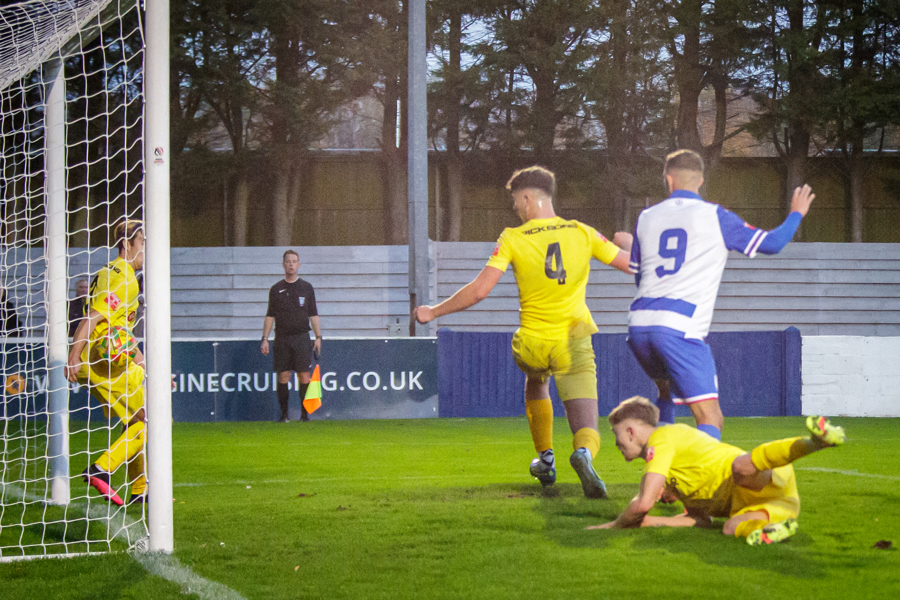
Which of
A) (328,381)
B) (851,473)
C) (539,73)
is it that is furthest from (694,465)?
(539,73)

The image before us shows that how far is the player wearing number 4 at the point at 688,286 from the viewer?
4.40 metres

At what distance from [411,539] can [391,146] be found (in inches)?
718

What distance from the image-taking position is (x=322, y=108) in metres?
20.8

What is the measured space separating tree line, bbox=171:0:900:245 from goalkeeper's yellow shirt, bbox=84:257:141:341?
629 inches

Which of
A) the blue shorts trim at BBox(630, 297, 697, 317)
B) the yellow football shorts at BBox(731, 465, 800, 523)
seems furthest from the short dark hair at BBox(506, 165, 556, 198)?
the yellow football shorts at BBox(731, 465, 800, 523)

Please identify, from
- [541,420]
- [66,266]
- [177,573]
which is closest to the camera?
[177,573]

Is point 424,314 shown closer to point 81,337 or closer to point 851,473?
point 81,337

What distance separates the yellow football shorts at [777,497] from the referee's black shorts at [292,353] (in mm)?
8204

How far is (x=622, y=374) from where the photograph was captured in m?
12.7

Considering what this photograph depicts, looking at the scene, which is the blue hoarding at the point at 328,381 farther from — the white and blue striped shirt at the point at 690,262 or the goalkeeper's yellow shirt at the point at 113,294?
the white and blue striped shirt at the point at 690,262

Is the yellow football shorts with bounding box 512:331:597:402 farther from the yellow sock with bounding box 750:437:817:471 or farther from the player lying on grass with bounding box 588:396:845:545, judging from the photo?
the yellow sock with bounding box 750:437:817:471

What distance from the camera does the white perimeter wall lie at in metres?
12.7

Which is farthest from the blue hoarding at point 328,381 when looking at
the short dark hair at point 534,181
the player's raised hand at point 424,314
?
the player's raised hand at point 424,314

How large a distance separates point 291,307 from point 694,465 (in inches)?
325
